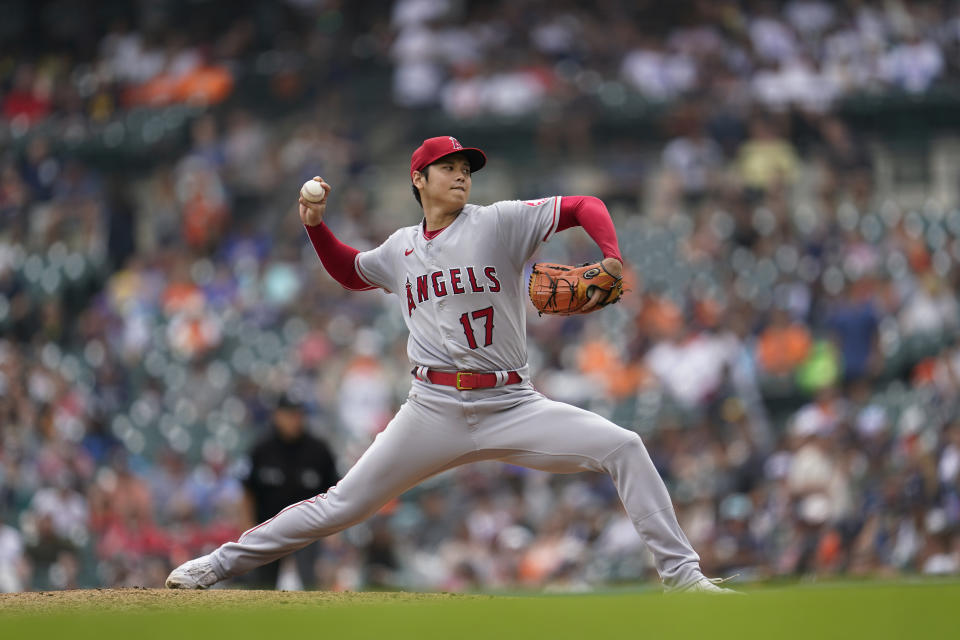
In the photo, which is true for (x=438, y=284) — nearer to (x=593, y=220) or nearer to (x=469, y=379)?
(x=469, y=379)

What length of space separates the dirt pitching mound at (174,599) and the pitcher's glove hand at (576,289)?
116 cm

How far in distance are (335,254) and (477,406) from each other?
33.7 inches

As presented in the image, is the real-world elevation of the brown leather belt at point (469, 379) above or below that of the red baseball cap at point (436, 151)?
below

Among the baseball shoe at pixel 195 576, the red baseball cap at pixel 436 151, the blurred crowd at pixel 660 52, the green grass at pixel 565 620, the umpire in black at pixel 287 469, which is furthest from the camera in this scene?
the blurred crowd at pixel 660 52

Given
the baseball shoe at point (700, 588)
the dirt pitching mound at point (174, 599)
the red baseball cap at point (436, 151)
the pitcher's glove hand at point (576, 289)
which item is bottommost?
the baseball shoe at point (700, 588)

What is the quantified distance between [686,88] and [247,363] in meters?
5.02

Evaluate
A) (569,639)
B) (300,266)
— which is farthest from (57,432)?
(569,639)

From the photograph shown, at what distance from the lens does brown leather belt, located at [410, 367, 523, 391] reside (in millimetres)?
4559

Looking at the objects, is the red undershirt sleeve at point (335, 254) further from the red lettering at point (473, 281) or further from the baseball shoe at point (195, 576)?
the baseball shoe at point (195, 576)

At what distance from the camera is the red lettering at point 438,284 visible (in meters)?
4.60

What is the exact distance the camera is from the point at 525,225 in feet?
15.1

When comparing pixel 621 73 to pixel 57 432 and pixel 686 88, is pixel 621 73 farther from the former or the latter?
pixel 57 432

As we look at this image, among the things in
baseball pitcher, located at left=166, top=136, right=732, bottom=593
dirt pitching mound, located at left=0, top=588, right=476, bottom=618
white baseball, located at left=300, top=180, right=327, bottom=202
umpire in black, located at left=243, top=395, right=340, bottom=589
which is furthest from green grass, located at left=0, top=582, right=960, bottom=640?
umpire in black, located at left=243, top=395, right=340, bottom=589

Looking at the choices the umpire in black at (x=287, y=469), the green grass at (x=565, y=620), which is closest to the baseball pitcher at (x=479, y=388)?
the green grass at (x=565, y=620)
